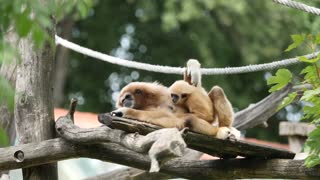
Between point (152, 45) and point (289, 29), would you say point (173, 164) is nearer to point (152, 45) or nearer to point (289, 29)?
point (289, 29)

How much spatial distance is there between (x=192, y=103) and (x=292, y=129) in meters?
3.20

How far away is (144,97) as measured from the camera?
5.19 meters

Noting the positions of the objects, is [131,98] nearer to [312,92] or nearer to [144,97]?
[144,97]

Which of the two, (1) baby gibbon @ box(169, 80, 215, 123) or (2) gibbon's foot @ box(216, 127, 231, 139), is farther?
(1) baby gibbon @ box(169, 80, 215, 123)

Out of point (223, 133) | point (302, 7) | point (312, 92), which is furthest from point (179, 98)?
point (302, 7)

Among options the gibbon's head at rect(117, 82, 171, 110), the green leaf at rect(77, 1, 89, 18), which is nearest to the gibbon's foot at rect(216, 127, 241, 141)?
the gibbon's head at rect(117, 82, 171, 110)

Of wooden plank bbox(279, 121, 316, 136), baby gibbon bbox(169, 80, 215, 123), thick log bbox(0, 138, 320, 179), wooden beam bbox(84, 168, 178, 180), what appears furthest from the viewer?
wooden plank bbox(279, 121, 316, 136)

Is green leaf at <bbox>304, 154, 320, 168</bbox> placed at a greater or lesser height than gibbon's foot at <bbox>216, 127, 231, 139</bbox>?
lesser

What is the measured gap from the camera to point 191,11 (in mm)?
15555

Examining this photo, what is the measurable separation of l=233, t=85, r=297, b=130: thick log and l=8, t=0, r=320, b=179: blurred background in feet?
26.4

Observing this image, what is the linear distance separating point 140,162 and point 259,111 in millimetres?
2281

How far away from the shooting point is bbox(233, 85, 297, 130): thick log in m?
7.09

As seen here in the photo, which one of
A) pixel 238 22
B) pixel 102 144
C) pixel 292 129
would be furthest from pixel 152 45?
pixel 102 144

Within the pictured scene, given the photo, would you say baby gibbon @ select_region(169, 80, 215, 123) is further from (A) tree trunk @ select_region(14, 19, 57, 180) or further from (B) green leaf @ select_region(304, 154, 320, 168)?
(A) tree trunk @ select_region(14, 19, 57, 180)
